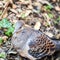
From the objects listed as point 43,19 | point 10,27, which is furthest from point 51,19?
point 10,27

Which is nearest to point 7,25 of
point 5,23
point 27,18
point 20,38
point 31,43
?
point 5,23

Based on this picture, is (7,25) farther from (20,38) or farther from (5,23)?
(20,38)

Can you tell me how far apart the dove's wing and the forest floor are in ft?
0.64

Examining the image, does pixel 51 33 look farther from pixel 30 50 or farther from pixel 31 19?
pixel 30 50

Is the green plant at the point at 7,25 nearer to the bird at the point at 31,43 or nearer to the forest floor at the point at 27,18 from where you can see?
the forest floor at the point at 27,18

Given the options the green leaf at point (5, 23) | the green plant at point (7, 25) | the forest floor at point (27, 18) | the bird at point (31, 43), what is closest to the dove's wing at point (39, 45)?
the bird at point (31, 43)

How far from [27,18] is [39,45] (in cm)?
143

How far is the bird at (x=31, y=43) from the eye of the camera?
17.3 ft

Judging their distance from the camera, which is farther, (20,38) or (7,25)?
(7,25)

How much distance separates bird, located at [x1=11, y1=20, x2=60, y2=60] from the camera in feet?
17.3

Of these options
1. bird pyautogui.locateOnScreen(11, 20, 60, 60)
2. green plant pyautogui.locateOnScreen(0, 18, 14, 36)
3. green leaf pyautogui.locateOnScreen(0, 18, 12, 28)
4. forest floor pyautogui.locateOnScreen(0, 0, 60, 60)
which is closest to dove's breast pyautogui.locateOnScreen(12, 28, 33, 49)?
bird pyautogui.locateOnScreen(11, 20, 60, 60)

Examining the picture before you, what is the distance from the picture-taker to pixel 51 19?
7008 mm

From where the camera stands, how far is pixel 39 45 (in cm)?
540

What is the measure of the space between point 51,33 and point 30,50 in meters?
1.38
